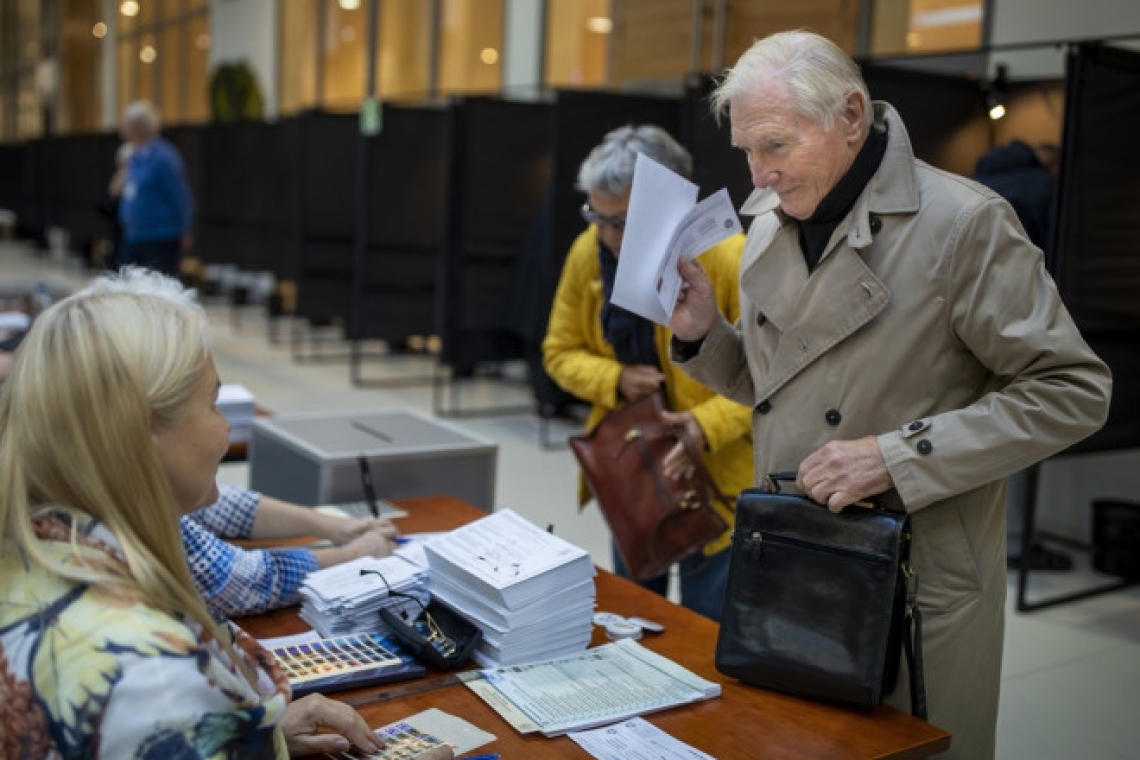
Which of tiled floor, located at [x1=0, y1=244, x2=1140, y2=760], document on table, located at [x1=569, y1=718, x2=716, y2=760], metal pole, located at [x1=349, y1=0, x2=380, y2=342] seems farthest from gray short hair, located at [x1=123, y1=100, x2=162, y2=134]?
document on table, located at [x1=569, y1=718, x2=716, y2=760]

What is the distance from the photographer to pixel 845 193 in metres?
1.85

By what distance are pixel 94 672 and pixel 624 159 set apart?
180 centimetres

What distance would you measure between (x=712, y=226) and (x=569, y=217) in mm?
4515

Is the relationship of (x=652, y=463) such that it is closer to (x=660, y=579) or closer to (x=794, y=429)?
(x=660, y=579)

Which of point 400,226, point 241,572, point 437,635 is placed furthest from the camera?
point 400,226

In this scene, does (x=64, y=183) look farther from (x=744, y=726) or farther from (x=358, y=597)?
(x=744, y=726)

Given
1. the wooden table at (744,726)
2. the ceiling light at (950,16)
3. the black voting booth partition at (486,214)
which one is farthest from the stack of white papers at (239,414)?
the ceiling light at (950,16)

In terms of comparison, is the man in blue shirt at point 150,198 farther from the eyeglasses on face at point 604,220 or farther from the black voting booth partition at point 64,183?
the eyeglasses on face at point 604,220

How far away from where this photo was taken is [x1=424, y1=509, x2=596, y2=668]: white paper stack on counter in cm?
187

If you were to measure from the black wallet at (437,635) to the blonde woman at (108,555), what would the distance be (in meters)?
0.60

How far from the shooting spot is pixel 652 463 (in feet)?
8.74

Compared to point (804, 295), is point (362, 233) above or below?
below

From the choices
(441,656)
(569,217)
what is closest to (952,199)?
(441,656)

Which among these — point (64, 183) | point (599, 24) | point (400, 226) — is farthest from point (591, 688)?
point (64, 183)
